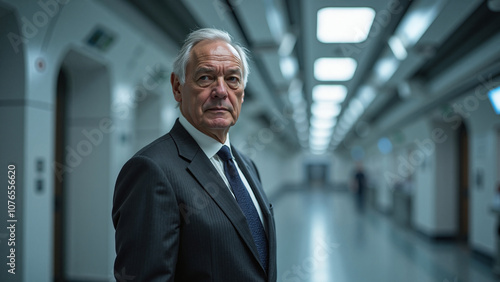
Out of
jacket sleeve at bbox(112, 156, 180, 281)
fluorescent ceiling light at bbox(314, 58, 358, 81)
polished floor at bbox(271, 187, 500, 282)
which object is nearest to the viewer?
jacket sleeve at bbox(112, 156, 180, 281)

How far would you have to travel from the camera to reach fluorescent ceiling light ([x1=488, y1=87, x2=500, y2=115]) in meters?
5.47

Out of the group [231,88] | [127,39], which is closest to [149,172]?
[231,88]

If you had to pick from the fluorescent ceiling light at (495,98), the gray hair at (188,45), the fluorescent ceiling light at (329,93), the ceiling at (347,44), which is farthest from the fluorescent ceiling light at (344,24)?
the fluorescent ceiling light at (329,93)

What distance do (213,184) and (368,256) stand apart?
630cm

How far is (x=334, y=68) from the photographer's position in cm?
A: 609

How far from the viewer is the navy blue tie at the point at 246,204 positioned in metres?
1.21

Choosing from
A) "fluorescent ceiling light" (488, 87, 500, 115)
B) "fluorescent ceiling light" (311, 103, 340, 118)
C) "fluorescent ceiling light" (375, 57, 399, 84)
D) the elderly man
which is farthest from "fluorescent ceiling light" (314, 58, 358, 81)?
the elderly man

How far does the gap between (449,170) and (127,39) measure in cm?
800

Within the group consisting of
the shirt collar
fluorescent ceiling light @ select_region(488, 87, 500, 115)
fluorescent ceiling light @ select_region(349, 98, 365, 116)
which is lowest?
the shirt collar

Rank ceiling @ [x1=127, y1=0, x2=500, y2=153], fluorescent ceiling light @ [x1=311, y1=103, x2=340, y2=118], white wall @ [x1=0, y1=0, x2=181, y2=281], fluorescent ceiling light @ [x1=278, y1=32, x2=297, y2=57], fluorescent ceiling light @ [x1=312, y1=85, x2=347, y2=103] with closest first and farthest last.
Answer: white wall @ [x1=0, y1=0, x2=181, y2=281]
ceiling @ [x1=127, y1=0, x2=500, y2=153]
fluorescent ceiling light @ [x1=278, y1=32, x2=297, y2=57]
fluorescent ceiling light @ [x1=312, y1=85, x2=347, y2=103]
fluorescent ceiling light @ [x1=311, y1=103, x2=340, y2=118]

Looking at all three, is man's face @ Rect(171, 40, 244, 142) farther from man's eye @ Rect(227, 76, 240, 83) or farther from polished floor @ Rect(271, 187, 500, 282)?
polished floor @ Rect(271, 187, 500, 282)

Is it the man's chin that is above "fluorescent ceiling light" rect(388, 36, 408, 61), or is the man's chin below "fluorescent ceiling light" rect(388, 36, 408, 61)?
below

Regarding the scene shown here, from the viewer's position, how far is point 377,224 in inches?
440

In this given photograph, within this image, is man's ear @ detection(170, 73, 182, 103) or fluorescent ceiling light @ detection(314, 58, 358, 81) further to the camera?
fluorescent ceiling light @ detection(314, 58, 358, 81)
